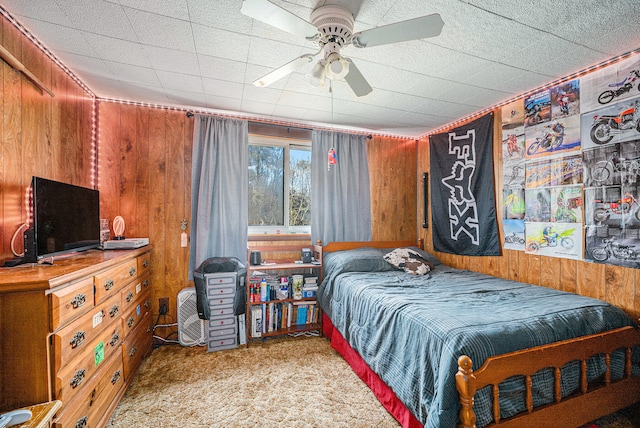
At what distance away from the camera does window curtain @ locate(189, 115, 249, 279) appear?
2.99m

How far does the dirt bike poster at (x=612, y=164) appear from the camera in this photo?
192cm

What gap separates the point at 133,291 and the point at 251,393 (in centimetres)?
124

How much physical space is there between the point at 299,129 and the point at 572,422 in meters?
3.35

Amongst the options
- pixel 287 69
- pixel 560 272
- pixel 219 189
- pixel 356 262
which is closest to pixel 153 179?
pixel 219 189

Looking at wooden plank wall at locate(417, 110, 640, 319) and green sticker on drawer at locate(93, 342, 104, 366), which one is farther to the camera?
wooden plank wall at locate(417, 110, 640, 319)

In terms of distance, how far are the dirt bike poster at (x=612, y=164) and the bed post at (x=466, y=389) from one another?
1.89 meters

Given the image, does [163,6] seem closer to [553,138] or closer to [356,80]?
[356,80]

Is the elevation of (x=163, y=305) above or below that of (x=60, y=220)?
below

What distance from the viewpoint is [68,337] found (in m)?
1.33

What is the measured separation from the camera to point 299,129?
346 centimetres

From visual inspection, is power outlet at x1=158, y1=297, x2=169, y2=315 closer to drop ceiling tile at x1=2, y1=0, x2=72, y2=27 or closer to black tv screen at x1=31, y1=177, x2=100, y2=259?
black tv screen at x1=31, y1=177, x2=100, y2=259

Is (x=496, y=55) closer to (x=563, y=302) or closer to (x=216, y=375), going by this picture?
(x=563, y=302)

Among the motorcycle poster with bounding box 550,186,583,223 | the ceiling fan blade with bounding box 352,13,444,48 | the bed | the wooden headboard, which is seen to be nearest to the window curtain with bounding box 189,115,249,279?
the wooden headboard

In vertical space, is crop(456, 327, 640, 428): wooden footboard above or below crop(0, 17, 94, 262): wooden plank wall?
below
